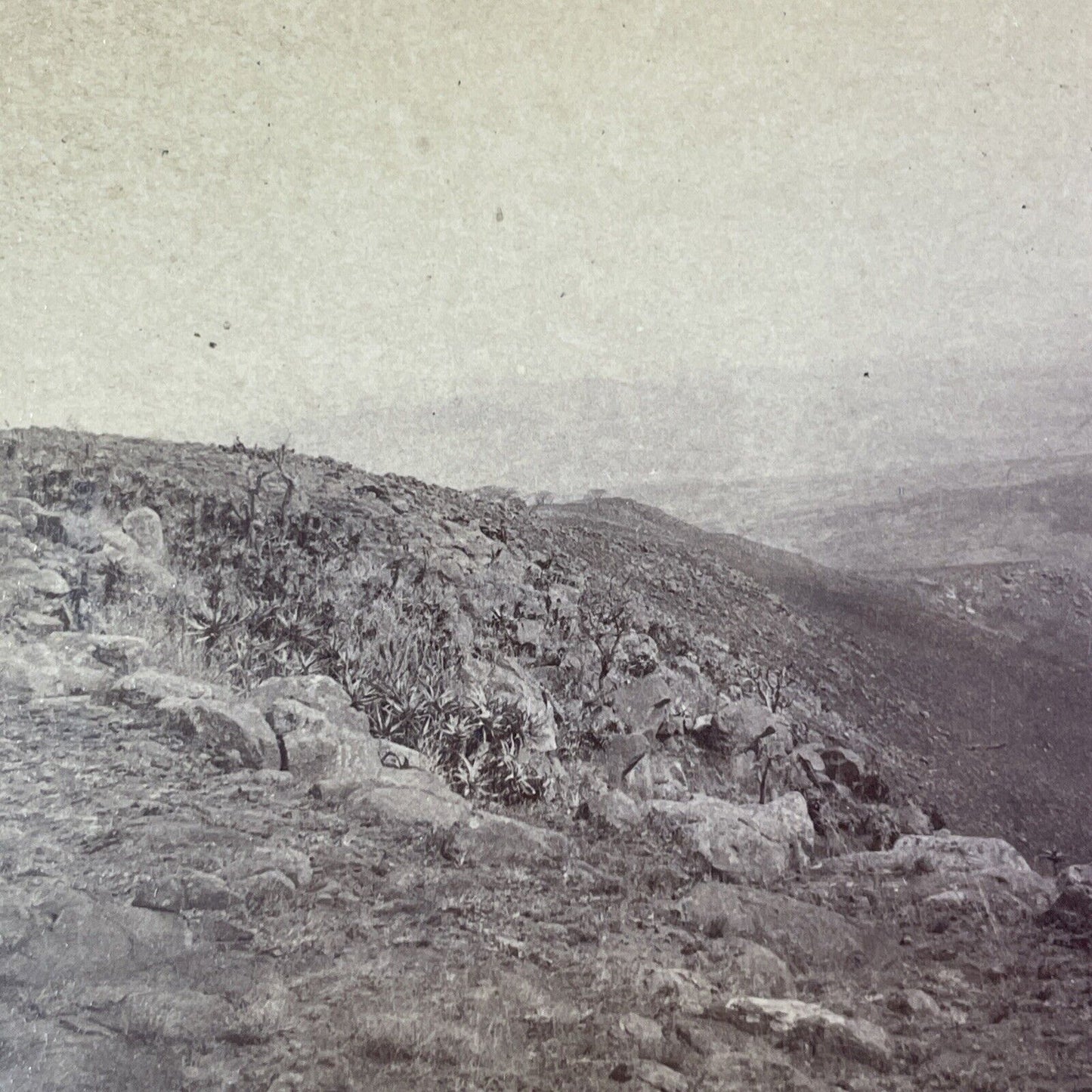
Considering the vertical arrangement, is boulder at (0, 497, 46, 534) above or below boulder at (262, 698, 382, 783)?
above

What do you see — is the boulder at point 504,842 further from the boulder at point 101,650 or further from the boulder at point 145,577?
the boulder at point 145,577

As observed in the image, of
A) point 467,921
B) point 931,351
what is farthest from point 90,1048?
point 931,351

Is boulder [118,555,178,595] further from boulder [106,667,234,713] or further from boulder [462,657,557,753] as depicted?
boulder [462,657,557,753]

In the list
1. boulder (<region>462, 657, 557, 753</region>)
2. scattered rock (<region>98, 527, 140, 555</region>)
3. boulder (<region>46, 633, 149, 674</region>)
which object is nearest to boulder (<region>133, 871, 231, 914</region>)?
boulder (<region>46, 633, 149, 674</region>)

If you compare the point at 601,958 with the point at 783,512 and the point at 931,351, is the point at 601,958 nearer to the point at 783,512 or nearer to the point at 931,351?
the point at 931,351

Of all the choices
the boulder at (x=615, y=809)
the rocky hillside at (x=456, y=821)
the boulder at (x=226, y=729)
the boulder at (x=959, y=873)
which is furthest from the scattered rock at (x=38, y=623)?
the boulder at (x=959, y=873)

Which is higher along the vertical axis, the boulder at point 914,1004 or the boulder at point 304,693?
the boulder at point 304,693
